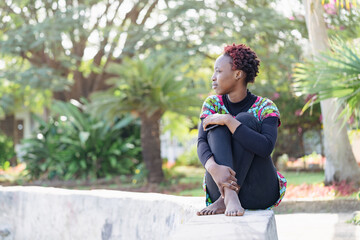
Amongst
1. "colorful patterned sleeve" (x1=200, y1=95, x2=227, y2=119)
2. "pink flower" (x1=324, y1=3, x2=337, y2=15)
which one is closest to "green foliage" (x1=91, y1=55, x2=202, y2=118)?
"pink flower" (x1=324, y1=3, x2=337, y2=15)

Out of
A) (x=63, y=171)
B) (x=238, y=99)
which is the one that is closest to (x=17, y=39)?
(x=63, y=171)

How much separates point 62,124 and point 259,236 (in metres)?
10.6

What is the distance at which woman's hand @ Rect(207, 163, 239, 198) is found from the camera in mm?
2680

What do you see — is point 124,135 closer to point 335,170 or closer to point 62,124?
point 62,124

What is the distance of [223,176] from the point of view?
2676 millimetres

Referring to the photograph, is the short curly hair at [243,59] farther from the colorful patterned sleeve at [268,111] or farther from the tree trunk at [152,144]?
the tree trunk at [152,144]

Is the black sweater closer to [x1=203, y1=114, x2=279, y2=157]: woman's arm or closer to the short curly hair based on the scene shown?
[x1=203, y1=114, x2=279, y2=157]: woman's arm

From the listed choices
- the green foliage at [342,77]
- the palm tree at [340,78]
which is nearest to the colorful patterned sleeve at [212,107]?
the palm tree at [340,78]

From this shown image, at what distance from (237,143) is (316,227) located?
2.42 m

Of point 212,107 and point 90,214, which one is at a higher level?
point 212,107

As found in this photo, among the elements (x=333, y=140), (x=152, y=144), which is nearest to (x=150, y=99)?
(x=152, y=144)

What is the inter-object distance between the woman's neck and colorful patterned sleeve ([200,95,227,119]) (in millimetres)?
76

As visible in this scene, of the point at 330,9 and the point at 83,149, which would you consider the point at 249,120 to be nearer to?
the point at 330,9

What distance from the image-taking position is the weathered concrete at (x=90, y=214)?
3721mm
